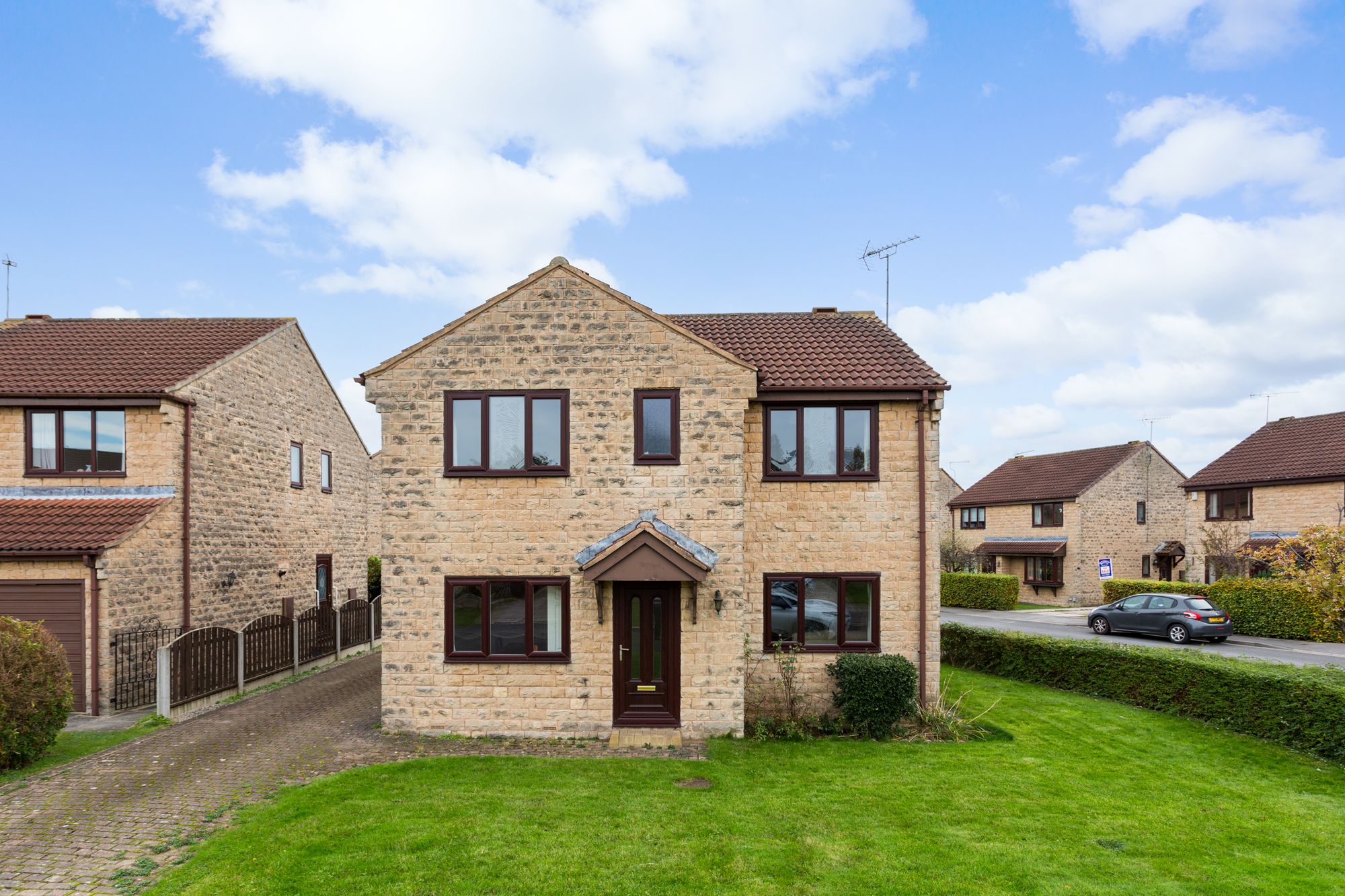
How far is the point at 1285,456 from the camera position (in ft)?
101

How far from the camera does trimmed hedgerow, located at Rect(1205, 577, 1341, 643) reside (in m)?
25.3

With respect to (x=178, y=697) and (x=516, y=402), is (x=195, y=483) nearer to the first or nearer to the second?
(x=178, y=697)

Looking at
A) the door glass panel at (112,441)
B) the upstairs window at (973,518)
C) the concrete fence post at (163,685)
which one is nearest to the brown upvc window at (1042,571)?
the upstairs window at (973,518)

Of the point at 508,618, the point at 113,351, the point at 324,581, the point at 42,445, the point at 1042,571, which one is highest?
the point at 113,351

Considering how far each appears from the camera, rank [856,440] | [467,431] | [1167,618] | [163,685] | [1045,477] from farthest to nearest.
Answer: [1045,477]
[1167,618]
[856,440]
[163,685]
[467,431]

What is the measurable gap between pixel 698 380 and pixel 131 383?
13.0 metres

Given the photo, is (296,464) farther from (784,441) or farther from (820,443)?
(820,443)

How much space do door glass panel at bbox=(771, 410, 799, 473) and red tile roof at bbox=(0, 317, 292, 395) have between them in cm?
1338

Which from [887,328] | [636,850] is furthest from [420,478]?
[887,328]

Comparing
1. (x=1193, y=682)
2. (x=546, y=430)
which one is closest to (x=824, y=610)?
(x=546, y=430)

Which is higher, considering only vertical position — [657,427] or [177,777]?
[657,427]

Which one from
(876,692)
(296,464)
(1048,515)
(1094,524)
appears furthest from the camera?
(1048,515)

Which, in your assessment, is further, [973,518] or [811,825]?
[973,518]

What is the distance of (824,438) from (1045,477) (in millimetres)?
35761
